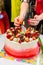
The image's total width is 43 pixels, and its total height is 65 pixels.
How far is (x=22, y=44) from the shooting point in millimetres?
834

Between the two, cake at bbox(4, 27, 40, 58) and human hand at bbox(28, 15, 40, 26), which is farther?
human hand at bbox(28, 15, 40, 26)

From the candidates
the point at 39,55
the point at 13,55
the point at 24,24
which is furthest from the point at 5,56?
the point at 24,24

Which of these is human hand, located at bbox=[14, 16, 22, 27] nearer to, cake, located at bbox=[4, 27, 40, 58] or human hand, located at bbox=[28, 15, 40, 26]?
human hand, located at bbox=[28, 15, 40, 26]

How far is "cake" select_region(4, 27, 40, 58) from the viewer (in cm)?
84

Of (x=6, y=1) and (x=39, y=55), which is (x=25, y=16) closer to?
(x=6, y=1)

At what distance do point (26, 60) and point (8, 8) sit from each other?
1.34 feet

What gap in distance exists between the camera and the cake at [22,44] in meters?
0.84

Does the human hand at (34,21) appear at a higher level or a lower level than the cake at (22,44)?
higher

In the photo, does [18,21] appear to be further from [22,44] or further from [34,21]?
[22,44]

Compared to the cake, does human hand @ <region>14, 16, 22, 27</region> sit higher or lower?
higher

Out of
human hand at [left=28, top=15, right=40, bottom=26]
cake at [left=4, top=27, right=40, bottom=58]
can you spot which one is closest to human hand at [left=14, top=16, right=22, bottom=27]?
human hand at [left=28, top=15, right=40, bottom=26]

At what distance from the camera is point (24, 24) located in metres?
1.11

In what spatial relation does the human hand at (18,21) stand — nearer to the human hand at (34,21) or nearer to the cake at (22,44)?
the human hand at (34,21)

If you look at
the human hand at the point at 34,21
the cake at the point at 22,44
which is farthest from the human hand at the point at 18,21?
the cake at the point at 22,44
